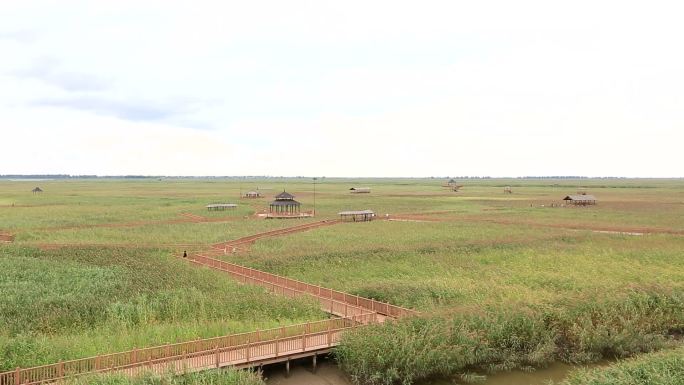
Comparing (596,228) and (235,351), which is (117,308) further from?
(596,228)

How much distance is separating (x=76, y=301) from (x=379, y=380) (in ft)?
60.3

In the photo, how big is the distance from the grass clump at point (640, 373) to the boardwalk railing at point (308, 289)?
7.93 meters

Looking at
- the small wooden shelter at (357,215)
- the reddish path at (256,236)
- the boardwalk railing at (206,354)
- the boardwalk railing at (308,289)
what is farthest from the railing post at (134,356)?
the small wooden shelter at (357,215)

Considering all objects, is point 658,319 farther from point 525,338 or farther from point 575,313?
point 525,338

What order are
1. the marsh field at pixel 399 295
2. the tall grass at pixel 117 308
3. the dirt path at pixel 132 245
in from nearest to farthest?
the marsh field at pixel 399 295
the tall grass at pixel 117 308
the dirt path at pixel 132 245

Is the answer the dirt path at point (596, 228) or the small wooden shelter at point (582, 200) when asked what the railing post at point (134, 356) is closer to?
the dirt path at point (596, 228)

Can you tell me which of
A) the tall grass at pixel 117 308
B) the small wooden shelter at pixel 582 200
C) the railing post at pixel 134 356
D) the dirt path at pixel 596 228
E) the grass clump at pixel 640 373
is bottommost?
the grass clump at pixel 640 373

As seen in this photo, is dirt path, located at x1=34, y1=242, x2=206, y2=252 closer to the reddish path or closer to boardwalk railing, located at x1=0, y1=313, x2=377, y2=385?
the reddish path

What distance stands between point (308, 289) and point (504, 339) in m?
12.3

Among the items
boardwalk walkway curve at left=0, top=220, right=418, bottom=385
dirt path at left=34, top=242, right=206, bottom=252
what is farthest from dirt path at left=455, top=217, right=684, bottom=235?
boardwalk walkway curve at left=0, top=220, right=418, bottom=385

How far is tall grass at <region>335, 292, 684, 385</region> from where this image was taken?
64.8 feet

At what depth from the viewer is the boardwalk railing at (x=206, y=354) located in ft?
55.9

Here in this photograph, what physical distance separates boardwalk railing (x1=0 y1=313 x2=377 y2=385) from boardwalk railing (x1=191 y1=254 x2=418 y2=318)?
2.12 metres

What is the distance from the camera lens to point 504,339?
2236cm
